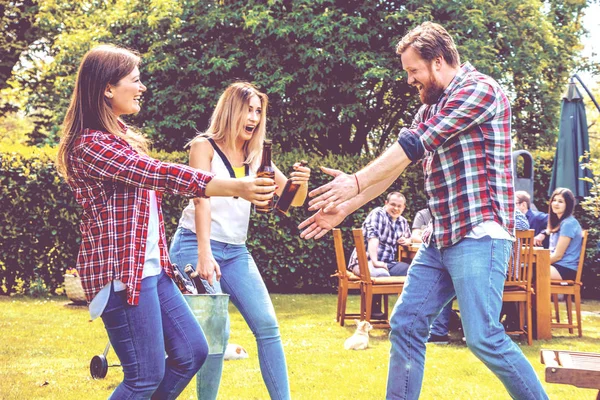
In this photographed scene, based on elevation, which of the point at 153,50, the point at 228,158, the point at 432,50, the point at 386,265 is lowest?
the point at 386,265

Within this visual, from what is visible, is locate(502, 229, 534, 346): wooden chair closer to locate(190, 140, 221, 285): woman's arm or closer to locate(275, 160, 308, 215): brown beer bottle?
locate(275, 160, 308, 215): brown beer bottle

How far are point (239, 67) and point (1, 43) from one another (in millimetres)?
9433

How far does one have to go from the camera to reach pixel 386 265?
903cm

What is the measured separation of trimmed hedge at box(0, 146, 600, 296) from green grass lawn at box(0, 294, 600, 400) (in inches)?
65.9

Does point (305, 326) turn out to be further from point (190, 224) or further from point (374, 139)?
point (374, 139)

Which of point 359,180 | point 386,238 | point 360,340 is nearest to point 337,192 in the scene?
point 359,180

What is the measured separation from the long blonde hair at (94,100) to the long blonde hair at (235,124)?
1.19 meters

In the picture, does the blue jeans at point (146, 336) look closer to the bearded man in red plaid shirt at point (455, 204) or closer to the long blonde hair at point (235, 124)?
the bearded man in red plaid shirt at point (455, 204)

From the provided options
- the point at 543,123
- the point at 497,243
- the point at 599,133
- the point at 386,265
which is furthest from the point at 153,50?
the point at 599,133

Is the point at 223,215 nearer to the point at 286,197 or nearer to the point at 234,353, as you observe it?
the point at 286,197

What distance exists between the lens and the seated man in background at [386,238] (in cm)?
902

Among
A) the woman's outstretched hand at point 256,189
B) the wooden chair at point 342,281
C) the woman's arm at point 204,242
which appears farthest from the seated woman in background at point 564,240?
the woman's outstretched hand at point 256,189

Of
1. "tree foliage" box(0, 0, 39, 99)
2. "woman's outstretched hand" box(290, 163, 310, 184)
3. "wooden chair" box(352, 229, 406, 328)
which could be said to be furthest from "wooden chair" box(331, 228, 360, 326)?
"tree foliage" box(0, 0, 39, 99)

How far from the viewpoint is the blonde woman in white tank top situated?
3.96 metres
